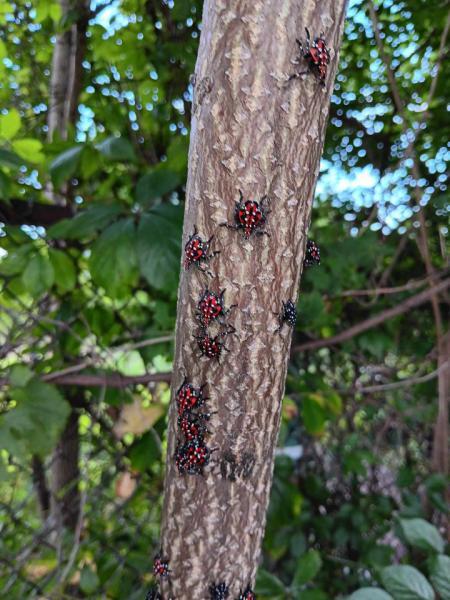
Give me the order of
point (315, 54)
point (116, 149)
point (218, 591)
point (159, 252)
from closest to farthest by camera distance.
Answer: point (315, 54)
point (218, 591)
point (159, 252)
point (116, 149)

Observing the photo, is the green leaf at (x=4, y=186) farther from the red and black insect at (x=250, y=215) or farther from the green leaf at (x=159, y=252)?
the red and black insect at (x=250, y=215)

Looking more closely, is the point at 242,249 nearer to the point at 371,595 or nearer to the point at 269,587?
the point at 371,595

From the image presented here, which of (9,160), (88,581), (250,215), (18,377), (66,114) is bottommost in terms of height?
(88,581)

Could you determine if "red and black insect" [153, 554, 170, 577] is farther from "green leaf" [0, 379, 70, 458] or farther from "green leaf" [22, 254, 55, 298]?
"green leaf" [22, 254, 55, 298]

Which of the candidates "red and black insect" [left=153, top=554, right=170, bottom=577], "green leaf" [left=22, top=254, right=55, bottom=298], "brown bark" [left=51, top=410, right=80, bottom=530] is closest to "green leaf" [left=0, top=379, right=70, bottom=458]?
"green leaf" [left=22, top=254, right=55, bottom=298]

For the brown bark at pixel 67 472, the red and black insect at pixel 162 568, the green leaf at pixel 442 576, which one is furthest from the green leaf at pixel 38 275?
the green leaf at pixel 442 576

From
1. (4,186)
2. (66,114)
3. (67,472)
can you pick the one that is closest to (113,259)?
(4,186)
